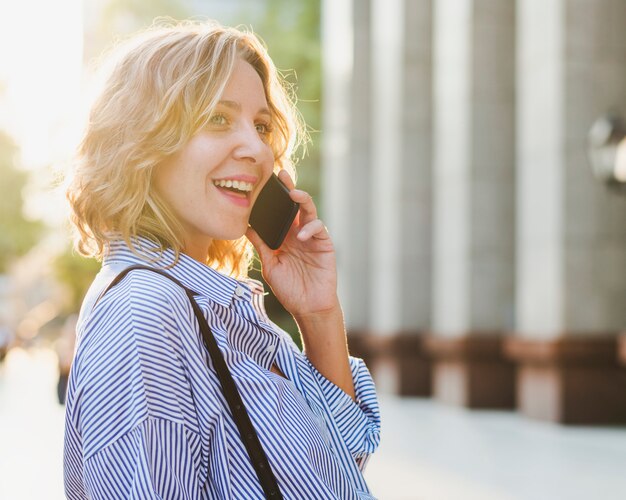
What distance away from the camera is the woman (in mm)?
1814

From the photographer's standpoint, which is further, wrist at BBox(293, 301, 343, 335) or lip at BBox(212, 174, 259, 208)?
wrist at BBox(293, 301, 343, 335)

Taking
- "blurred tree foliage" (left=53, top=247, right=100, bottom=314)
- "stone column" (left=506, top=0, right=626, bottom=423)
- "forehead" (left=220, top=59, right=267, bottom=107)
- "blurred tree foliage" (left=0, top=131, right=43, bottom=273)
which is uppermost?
"forehead" (left=220, top=59, right=267, bottom=107)

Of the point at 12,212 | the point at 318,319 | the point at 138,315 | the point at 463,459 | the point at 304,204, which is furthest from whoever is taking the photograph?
the point at 12,212

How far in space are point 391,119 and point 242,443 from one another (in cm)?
1957

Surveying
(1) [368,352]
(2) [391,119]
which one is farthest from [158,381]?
(1) [368,352]

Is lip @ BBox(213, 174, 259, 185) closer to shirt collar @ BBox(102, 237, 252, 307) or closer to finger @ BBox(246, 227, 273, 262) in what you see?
shirt collar @ BBox(102, 237, 252, 307)

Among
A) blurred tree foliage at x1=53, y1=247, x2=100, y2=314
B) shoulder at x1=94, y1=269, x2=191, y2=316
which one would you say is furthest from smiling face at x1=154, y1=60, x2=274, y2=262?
blurred tree foliage at x1=53, y1=247, x2=100, y2=314

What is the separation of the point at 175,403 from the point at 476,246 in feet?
50.6

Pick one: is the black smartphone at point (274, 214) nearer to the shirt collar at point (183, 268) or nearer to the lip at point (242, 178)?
the lip at point (242, 178)

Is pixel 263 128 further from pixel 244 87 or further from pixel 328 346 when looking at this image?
pixel 328 346

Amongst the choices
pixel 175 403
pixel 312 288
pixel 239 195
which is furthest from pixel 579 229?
pixel 175 403

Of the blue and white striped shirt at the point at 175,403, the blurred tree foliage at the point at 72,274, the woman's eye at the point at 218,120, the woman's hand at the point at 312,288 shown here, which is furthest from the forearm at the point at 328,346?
the blurred tree foliage at the point at 72,274

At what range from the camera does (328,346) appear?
262 centimetres

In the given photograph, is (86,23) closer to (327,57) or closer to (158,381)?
(327,57)
